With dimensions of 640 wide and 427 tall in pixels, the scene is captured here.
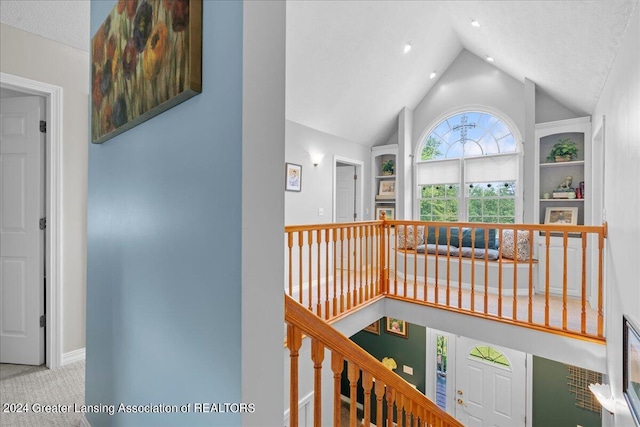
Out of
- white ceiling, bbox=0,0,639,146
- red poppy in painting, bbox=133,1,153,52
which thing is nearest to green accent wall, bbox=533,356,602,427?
white ceiling, bbox=0,0,639,146

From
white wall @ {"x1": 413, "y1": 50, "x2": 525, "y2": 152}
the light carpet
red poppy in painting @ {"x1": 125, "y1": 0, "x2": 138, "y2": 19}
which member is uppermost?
white wall @ {"x1": 413, "y1": 50, "x2": 525, "y2": 152}

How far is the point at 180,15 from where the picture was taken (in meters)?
0.89

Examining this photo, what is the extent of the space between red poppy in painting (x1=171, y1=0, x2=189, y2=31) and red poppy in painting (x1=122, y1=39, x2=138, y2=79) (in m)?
0.33

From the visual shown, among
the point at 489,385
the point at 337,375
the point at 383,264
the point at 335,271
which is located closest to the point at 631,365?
the point at 337,375

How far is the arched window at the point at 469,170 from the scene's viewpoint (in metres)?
4.89

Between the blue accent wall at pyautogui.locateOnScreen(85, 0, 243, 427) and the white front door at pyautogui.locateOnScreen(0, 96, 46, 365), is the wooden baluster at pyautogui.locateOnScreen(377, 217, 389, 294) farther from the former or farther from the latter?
the white front door at pyautogui.locateOnScreen(0, 96, 46, 365)

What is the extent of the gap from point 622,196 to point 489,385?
3775mm

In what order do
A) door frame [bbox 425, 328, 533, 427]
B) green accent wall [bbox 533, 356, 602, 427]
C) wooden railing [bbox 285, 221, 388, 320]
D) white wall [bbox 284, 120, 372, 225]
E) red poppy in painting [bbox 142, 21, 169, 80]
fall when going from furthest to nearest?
1. door frame [bbox 425, 328, 533, 427]
2. white wall [bbox 284, 120, 372, 225]
3. green accent wall [bbox 533, 356, 602, 427]
4. wooden railing [bbox 285, 221, 388, 320]
5. red poppy in painting [bbox 142, 21, 169, 80]

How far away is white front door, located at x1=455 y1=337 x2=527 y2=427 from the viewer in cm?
453

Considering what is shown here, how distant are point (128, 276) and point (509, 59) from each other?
16.2ft

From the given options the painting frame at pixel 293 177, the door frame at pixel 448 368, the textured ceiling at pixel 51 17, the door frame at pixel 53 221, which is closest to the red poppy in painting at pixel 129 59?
the textured ceiling at pixel 51 17

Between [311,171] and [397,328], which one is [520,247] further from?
[311,171]

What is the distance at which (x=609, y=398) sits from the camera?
2.52 metres

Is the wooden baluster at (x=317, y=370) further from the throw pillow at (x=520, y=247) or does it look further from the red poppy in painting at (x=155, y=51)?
the throw pillow at (x=520, y=247)
